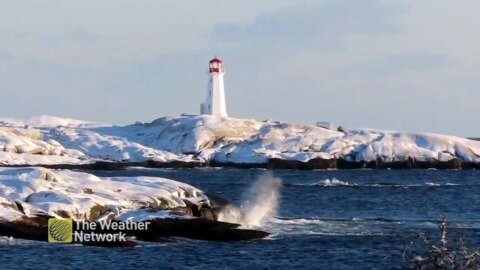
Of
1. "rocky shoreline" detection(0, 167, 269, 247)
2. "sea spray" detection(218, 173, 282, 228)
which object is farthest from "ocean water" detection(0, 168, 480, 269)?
"rocky shoreline" detection(0, 167, 269, 247)

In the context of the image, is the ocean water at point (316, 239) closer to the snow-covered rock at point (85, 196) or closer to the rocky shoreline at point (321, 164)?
the snow-covered rock at point (85, 196)

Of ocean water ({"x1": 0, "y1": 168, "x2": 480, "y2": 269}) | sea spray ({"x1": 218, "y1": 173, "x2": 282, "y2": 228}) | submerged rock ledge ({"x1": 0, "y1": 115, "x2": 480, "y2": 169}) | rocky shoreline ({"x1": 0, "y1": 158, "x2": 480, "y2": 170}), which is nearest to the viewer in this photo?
ocean water ({"x1": 0, "y1": 168, "x2": 480, "y2": 269})

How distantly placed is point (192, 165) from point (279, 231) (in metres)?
81.3

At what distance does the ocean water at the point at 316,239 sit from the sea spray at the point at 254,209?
518mm

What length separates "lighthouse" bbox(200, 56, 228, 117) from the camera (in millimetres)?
130125

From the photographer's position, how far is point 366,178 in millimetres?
106750

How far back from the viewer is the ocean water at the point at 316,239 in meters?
34.0

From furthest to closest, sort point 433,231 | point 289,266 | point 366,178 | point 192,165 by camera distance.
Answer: point 192,165 < point 366,178 < point 433,231 < point 289,266

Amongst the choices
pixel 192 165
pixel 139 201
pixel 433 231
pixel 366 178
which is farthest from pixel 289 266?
pixel 192 165

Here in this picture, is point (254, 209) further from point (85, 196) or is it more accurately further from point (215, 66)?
point (215, 66)

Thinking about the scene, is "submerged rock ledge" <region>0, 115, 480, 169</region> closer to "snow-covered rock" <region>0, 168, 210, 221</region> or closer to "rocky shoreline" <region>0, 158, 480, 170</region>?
"rocky shoreline" <region>0, 158, 480, 170</region>

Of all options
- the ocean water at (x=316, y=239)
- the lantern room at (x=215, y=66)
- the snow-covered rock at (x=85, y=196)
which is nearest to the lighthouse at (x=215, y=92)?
the lantern room at (x=215, y=66)

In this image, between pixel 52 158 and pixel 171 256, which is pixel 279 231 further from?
pixel 52 158

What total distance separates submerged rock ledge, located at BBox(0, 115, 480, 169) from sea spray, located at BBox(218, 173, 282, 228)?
44.0 meters
